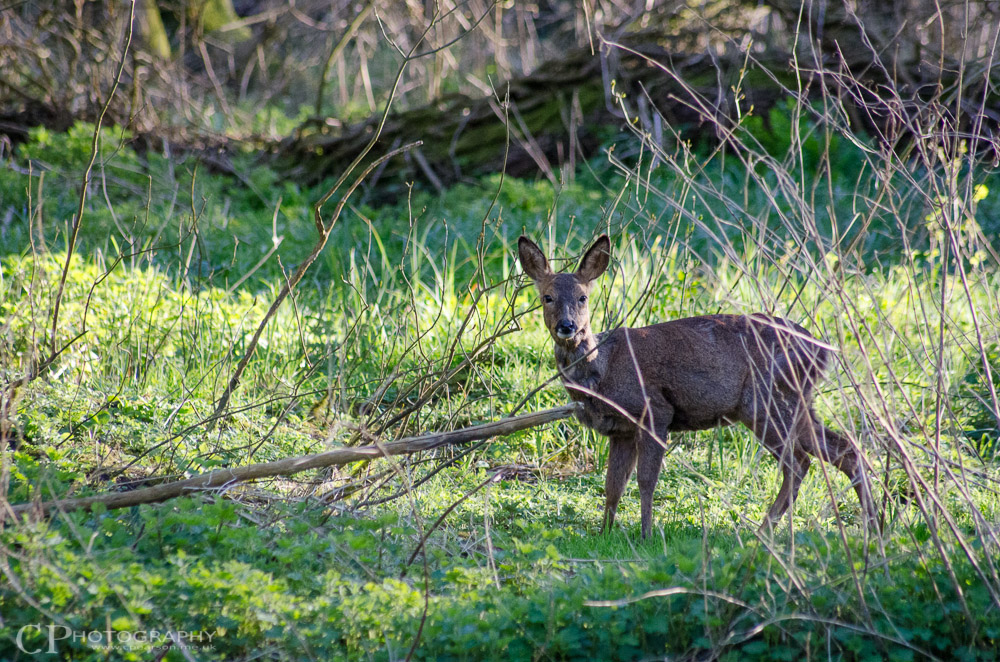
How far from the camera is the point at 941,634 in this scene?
340cm

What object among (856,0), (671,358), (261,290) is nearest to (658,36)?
(856,0)

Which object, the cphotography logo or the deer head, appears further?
the deer head

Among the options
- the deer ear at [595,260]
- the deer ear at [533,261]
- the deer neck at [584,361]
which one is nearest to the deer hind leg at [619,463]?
the deer neck at [584,361]

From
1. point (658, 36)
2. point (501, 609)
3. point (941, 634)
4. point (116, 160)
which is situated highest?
point (658, 36)

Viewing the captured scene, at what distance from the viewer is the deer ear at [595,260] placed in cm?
547

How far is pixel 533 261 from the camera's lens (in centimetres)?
575

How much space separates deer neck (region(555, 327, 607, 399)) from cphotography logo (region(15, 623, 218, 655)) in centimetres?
276

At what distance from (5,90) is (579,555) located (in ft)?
37.3

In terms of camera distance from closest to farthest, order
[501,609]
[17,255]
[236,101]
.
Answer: [501,609], [17,255], [236,101]

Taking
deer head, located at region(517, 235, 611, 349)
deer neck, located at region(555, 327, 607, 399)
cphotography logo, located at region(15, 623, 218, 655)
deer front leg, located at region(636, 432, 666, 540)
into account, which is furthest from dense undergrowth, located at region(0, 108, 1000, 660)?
deer neck, located at region(555, 327, 607, 399)

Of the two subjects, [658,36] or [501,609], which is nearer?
[501,609]

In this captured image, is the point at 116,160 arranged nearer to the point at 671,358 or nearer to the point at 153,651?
the point at 671,358

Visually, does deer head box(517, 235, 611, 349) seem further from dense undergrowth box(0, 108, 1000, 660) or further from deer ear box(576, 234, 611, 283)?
dense undergrowth box(0, 108, 1000, 660)

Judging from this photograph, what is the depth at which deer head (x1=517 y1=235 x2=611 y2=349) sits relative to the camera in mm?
5262
